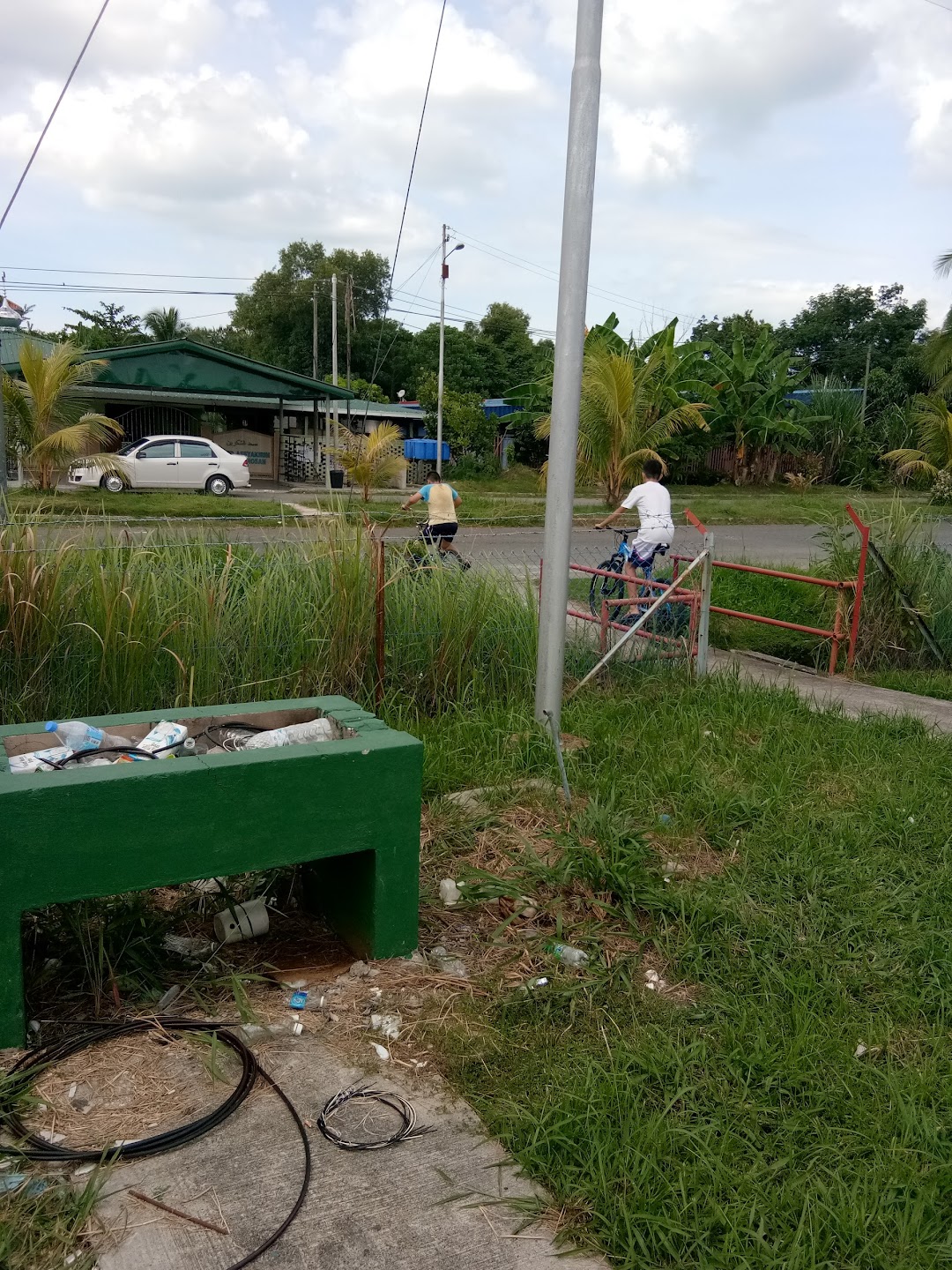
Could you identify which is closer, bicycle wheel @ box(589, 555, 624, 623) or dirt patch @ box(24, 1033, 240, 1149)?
dirt patch @ box(24, 1033, 240, 1149)

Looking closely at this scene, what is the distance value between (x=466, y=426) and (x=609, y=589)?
23601mm

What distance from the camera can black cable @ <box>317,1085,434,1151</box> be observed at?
2818 mm

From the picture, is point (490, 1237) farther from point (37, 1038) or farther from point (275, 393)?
point (275, 393)

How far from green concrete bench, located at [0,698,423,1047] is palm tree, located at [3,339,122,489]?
18175 mm

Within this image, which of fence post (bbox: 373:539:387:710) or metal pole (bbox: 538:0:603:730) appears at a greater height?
metal pole (bbox: 538:0:603:730)

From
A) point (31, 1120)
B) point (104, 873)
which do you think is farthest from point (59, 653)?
point (31, 1120)

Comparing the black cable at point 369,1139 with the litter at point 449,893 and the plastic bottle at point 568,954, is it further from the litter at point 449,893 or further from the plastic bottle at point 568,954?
the litter at point 449,893

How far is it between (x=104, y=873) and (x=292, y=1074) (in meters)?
0.82

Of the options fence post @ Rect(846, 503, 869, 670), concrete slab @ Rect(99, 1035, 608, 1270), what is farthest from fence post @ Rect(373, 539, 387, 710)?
fence post @ Rect(846, 503, 869, 670)

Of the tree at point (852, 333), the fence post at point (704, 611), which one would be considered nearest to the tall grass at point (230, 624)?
the fence post at point (704, 611)

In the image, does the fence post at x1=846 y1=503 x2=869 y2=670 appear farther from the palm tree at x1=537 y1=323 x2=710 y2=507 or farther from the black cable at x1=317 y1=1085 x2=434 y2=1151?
the palm tree at x1=537 y1=323 x2=710 y2=507

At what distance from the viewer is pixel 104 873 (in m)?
3.14

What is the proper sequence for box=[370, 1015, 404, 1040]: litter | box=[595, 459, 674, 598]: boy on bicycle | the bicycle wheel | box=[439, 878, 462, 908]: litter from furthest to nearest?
box=[595, 459, 674, 598]: boy on bicycle, the bicycle wheel, box=[439, 878, 462, 908]: litter, box=[370, 1015, 404, 1040]: litter

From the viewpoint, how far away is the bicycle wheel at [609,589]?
353 inches
